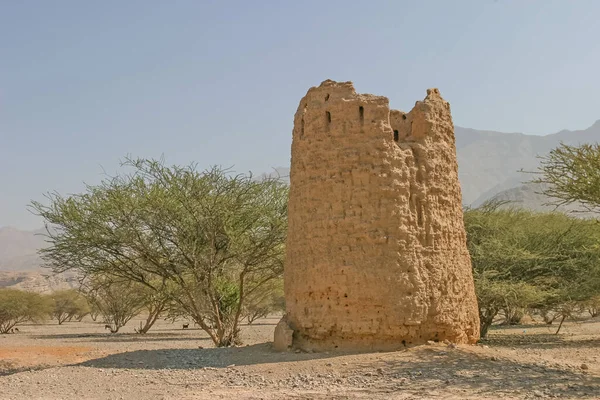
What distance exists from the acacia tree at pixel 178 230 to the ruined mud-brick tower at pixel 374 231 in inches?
201

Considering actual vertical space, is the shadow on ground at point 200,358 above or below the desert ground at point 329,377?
above

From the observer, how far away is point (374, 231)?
905 centimetres

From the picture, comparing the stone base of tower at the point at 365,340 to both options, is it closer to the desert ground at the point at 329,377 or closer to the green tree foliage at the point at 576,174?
the desert ground at the point at 329,377

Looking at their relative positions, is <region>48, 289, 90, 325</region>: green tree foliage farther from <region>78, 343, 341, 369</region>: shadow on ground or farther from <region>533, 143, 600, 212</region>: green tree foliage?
<region>533, 143, 600, 212</region>: green tree foliage

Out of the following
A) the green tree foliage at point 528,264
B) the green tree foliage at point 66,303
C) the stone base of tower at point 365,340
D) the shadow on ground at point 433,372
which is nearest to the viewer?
the shadow on ground at point 433,372

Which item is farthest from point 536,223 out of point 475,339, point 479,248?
point 475,339

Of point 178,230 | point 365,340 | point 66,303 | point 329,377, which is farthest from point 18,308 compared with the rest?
point 329,377

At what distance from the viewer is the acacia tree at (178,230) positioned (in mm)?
14719

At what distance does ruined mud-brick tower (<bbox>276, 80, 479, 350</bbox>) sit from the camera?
895cm

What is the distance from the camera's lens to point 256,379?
8047 mm

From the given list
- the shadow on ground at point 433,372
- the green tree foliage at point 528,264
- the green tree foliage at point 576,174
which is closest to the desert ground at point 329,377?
the shadow on ground at point 433,372

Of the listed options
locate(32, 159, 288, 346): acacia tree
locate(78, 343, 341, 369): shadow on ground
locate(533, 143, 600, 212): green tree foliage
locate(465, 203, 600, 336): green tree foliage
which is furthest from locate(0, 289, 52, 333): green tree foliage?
locate(533, 143, 600, 212): green tree foliage

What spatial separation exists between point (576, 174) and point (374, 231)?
6665 mm

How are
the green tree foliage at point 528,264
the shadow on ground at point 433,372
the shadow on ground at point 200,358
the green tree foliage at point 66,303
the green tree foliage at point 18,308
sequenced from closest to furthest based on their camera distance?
1. the shadow on ground at point 433,372
2. the shadow on ground at point 200,358
3. the green tree foliage at point 528,264
4. the green tree foliage at point 18,308
5. the green tree foliage at point 66,303
